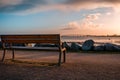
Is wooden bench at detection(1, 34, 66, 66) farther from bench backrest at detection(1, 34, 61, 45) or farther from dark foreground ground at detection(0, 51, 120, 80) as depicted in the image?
dark foreground ground at detection(0, 51, 120, 80)

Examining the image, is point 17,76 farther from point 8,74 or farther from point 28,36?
point 28,36

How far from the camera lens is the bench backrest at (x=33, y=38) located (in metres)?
10.6

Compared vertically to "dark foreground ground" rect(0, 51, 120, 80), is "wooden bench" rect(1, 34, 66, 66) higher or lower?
higher

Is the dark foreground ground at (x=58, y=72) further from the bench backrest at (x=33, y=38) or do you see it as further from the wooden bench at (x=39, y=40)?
the bench backrest at (x=33, y=38)

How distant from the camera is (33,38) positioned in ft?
35.8

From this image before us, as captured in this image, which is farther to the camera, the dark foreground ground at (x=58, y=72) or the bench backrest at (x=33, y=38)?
the bench backrest at (x=33, y=38)

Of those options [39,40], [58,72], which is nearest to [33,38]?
[39,40]

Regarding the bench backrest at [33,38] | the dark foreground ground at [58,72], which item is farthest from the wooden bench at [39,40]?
the dark foreground ground at [58,72]

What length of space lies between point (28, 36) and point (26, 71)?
7.21ft

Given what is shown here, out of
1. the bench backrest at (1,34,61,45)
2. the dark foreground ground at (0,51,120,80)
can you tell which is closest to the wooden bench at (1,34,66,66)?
the bench backrest at (1,34,61,45)

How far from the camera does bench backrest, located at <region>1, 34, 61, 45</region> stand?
34.7 feet

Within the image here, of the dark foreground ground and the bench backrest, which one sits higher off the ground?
the bench backrest

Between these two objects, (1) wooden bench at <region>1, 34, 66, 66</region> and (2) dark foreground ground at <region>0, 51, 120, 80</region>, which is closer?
(2) dark foreground ground at <region>0, 51, 120, 80</region>

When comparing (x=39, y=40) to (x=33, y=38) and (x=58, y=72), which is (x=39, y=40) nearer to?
(x=33, y=38)
